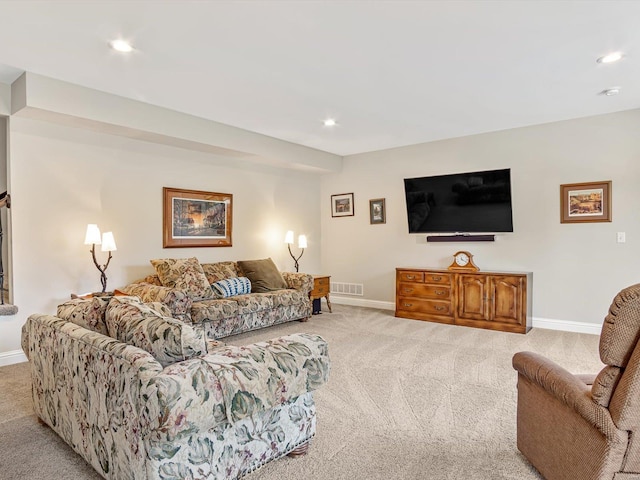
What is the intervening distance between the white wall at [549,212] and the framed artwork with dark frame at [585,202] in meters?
0.07

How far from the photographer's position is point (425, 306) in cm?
554

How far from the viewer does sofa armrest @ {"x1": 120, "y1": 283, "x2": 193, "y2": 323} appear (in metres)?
4.06

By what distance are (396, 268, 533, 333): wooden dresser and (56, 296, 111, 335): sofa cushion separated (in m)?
4.23

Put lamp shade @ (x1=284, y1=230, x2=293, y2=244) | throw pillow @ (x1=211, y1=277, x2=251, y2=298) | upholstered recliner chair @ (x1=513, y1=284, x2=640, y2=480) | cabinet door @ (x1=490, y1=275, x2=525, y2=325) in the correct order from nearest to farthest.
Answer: upholstered recliner chair @ (x1=513, y1=284, x2=640, y2=480)
cabinet door @ (x1=490, y1=275, x2=525, y2=325)
throw pillow @ (x1=211, y1=277, x2=251, y2=298)
lamp shade @ (x1=284, y1=230, x2=293, y2=244)

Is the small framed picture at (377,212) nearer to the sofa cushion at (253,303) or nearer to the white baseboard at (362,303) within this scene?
the white baseboard at (362,303)

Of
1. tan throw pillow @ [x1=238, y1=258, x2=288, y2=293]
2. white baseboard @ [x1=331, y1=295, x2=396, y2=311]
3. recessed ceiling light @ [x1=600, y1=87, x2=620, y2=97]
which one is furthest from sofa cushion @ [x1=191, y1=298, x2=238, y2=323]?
recessed ceiling light @ [x1=600, y1=87, x2=620, y2=97]

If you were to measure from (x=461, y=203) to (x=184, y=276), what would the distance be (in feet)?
12.4

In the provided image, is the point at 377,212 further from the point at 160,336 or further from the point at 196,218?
the point at 160,336

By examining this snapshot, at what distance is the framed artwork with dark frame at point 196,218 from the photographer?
16.5 ft

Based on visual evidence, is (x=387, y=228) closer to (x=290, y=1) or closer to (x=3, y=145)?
(x=290, y=1)

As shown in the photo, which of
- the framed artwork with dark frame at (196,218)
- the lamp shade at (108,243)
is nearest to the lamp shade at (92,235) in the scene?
the lamp shade at (108,243)

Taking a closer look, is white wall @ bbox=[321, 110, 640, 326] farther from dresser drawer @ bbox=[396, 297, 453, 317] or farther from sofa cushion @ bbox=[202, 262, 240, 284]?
sofa cushion @ bbox=[202, 262, 240, 284]

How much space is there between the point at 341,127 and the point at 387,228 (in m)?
2.01

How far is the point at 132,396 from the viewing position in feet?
5.21
